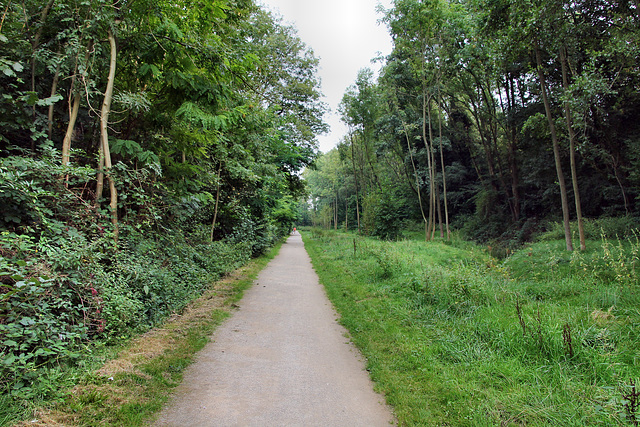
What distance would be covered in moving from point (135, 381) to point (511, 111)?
24.6 meters

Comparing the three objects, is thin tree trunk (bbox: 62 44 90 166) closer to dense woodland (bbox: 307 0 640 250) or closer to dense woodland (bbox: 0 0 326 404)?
dense woodland (bbox: 0 0 326 404)

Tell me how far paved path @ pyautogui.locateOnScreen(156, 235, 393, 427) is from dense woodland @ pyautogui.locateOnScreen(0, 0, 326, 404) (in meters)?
1.22

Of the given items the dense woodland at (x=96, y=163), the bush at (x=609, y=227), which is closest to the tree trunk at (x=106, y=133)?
the dense woodland at (x=96, y=163)

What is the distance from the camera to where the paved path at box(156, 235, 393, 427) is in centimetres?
281

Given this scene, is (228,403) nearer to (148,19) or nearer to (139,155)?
(139,155)

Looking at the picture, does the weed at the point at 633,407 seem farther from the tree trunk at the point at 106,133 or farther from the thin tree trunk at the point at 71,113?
the thin tree trunk at the point at 71,113

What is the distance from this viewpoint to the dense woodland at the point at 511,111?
10656 mm

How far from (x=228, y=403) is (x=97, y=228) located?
9.67 ft

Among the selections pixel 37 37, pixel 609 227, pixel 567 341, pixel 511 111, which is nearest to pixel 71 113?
pixel 37 37

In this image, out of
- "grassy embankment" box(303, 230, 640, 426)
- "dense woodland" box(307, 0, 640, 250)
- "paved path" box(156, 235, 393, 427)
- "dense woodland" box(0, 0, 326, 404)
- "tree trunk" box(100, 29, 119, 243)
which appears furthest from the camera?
"dense woodland" box(307, 0, 640, 250)

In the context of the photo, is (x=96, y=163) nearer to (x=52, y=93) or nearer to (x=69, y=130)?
(x=69, y=130)

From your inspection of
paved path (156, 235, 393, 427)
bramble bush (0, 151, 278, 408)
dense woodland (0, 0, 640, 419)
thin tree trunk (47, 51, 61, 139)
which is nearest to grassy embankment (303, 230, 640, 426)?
paved path (156, 235, 393, 427)

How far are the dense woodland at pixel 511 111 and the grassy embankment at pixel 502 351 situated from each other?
7.51 m

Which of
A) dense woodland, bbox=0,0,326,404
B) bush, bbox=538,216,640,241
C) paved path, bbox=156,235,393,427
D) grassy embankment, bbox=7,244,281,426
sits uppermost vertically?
dense woodland, bbox=0,0,326,404
